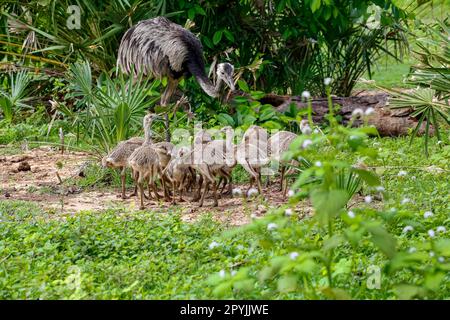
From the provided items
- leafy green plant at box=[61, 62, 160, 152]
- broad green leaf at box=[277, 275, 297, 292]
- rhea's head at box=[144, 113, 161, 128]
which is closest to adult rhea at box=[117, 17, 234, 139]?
leafy green plant at box=[61, 62, 160, 152]

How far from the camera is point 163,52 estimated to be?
995 cm

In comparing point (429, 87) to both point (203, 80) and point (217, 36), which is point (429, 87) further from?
point (217, 36)

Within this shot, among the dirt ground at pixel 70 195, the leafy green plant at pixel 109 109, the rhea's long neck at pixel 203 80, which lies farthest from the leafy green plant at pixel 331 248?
the rhea's long neck at pixel 203 80

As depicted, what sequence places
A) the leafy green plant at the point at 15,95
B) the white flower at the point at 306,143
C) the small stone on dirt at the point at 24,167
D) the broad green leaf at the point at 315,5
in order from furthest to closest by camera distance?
the leafy green plant at the point at 15,95 → the broad green leaf at the point at 315,5 → the small stone on dirt at the point at 24,167 → the white flower at the point at 306,143

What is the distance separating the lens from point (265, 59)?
12.5 m

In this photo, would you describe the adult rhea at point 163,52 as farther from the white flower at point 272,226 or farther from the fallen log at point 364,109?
the white flower at point 272,226

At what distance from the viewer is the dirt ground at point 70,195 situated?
7.74 meters

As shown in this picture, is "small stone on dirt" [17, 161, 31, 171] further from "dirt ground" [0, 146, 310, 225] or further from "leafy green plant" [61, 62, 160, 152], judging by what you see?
"leafy green plant" [61, 62, 160, 152]

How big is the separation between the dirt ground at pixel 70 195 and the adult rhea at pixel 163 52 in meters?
1.21

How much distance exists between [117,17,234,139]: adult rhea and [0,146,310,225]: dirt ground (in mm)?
1209

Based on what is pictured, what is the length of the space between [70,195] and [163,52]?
2150 mm

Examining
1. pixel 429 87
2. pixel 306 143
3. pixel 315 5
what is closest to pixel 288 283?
pixel 306 143
